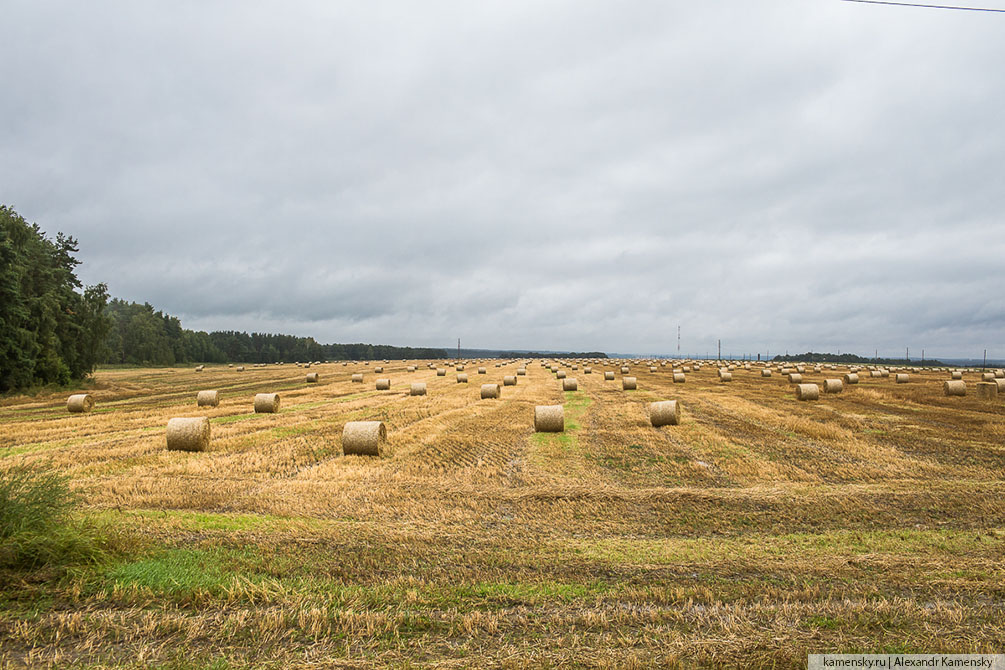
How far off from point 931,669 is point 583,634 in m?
2.77

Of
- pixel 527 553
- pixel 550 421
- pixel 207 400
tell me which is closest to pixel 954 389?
pixel 550 421

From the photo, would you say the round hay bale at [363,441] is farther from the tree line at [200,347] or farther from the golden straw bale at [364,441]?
the tree line at [200,347]

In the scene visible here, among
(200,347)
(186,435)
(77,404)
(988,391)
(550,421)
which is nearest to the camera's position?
(186,435)

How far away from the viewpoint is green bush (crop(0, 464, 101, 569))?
229 inches

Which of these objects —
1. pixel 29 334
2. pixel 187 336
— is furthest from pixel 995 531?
pixel 187 336

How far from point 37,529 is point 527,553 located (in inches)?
229

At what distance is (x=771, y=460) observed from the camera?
1286cm

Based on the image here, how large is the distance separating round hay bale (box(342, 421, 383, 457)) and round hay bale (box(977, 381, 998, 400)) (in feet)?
102

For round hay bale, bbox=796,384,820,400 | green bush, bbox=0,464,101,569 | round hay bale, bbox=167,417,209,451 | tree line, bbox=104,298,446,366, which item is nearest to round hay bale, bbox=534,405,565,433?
round hay bale, bbox=167,417,209,451

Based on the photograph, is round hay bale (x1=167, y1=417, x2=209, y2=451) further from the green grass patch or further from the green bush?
the green grass patch

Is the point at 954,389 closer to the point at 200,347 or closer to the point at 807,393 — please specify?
the point at 807,393

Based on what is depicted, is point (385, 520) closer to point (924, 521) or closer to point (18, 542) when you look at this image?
point (18, 542)

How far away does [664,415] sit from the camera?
59.1ft

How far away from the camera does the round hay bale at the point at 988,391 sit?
89.8ft
